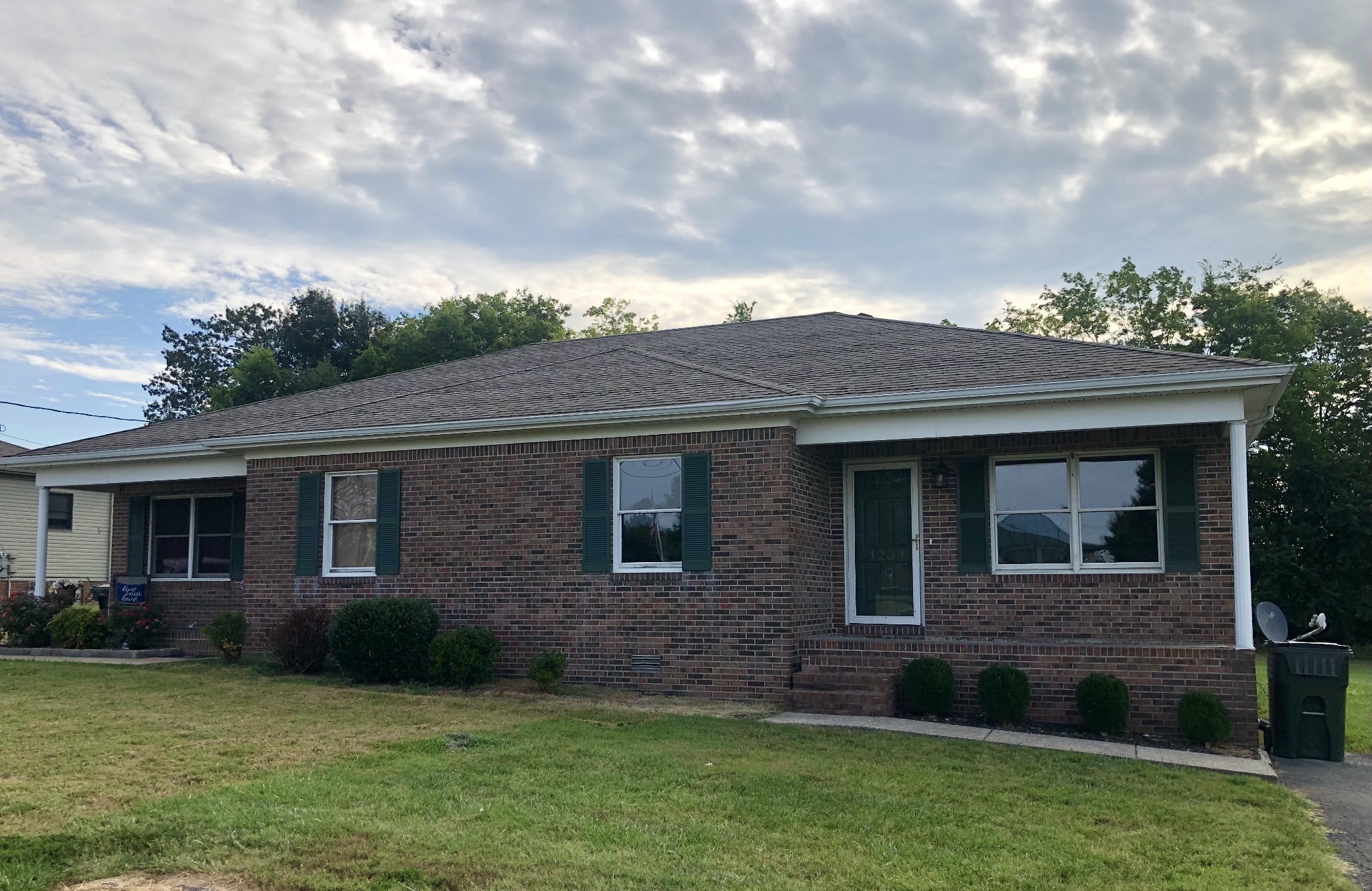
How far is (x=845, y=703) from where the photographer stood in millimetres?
10891

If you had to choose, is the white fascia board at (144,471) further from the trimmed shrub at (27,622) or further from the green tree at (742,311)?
the green tree at (742,311)

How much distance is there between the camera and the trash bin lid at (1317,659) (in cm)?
970

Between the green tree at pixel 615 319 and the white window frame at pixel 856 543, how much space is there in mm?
31747

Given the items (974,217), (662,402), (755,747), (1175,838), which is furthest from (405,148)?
(1175,838)

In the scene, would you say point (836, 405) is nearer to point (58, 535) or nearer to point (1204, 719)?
point (1204, 719)

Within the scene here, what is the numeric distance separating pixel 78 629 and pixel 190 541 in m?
2.17

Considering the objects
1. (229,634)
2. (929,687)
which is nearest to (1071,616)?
(929,687)

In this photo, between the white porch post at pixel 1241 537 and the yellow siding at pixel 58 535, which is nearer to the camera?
the white porch post at pixel 1241 537

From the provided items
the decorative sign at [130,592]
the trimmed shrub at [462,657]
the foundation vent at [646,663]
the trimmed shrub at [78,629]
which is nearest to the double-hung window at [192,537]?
the decorative sign at [130,592]

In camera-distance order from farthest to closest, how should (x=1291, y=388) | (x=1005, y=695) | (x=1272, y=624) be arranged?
(x=1291, y=388), (x=1272, y=624), (x=1005, y=695)

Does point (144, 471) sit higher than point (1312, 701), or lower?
higher

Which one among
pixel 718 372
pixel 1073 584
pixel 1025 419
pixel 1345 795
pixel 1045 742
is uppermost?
pixel 718 372

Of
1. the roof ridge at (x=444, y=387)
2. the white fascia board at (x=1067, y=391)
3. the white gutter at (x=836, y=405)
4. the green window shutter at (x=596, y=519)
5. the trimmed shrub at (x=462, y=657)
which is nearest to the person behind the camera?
the white fascia board at (x=1067, y=391)

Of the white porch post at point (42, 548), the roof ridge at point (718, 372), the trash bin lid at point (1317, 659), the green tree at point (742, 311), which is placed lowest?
the trash bin lid at point (1317, 659)
